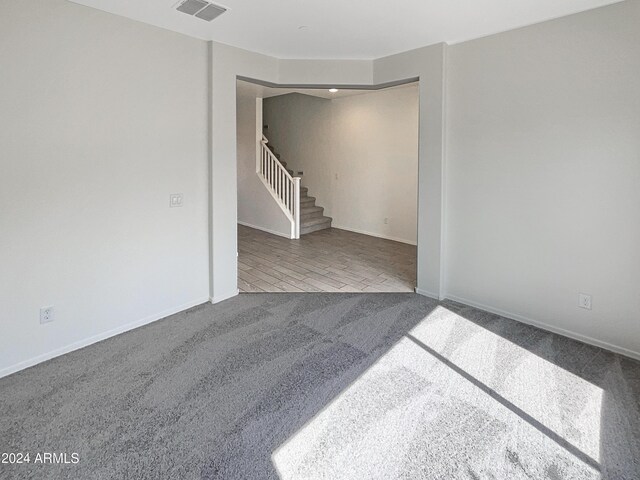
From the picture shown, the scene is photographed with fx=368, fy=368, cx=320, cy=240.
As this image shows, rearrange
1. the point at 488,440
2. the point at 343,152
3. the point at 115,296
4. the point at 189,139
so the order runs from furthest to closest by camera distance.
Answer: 1. the point at 343,152
2. the point at 189,139
3. the point at 115,296
4. the point at 488,440

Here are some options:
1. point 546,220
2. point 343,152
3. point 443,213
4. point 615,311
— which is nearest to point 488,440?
point 615,311

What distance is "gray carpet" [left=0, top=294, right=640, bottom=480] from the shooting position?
1.76 m

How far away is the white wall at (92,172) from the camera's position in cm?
251

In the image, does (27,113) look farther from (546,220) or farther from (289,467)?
(546,220)

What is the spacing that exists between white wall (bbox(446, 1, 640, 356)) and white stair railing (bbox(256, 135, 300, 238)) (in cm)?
374

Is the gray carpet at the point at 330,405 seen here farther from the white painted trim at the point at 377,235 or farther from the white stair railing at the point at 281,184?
the white stair railing at the point at 281,184

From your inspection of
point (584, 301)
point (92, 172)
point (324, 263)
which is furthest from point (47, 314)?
point (584, 301)

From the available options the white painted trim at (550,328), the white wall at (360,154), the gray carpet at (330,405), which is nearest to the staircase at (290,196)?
the white wall at (360,154)

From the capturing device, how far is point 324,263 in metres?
5.38

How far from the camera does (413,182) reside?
644 cm

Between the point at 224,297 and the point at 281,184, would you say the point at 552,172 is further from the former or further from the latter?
the point at 281,184

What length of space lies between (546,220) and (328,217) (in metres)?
5.22

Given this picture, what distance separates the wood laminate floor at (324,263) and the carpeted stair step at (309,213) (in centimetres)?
40

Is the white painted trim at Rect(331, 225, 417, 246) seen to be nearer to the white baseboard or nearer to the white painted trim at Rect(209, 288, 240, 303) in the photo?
the white painted trim at Rect(209, 288, 240, 303)
